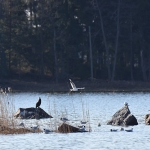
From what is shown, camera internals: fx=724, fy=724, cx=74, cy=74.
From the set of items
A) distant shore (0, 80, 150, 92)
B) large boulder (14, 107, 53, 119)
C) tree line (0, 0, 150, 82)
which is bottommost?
large boulder (14, 107, 53, 119)

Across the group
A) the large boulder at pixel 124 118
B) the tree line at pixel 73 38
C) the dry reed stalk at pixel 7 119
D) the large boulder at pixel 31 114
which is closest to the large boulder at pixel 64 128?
the dry reed stalk at pixel 7 119

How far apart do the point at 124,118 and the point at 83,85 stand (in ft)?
113

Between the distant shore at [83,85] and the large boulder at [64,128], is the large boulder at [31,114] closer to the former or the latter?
the large boulder at [64,128]

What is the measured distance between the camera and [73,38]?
66.2 m

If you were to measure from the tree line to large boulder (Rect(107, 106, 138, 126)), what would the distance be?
117 ft

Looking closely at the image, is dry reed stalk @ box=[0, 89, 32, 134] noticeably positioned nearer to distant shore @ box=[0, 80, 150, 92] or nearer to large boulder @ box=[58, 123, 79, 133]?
large boulder @ box=[58, 123, 79, 133]

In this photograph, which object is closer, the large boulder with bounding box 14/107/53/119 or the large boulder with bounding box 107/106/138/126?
the large boulder with bounding box 107/106/138/126

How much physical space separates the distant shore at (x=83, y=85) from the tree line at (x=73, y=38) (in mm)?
1579

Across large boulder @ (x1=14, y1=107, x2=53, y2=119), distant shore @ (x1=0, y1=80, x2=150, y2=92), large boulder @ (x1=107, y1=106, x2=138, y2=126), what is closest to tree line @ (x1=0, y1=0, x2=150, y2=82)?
distant shore @ (x1=0, y1=80, x2=150, y2=92)

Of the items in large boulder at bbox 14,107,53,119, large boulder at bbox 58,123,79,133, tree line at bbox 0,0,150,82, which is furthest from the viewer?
tree line at bbox 0,0,150,82

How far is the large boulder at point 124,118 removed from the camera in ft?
94.5

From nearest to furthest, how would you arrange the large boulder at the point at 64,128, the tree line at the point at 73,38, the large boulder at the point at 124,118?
1. the large boulder at the point at 64,128
2. the large boulder at the point at 124,118
3. the tree line at the point at 73,38

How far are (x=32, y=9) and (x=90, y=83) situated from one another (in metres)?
8.85

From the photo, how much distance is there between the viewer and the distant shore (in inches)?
2453
